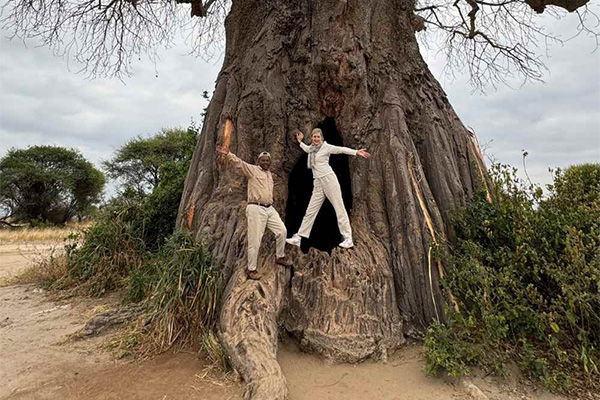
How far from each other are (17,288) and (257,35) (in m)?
5.56

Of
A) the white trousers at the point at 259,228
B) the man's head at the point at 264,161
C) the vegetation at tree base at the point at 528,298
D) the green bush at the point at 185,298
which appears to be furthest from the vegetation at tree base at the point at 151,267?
the vegetation at tree base at the point at 528,298

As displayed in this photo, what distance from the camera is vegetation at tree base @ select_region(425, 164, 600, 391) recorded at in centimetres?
305

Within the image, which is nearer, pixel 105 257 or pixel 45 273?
pixel 105 257

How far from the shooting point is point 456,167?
5.10 meters

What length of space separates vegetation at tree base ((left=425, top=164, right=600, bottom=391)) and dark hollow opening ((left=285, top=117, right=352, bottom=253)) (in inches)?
84.9

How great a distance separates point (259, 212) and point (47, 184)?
23243mm

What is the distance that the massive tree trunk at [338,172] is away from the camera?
11.9 feet

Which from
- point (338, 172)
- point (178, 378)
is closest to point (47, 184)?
point (338, 172)

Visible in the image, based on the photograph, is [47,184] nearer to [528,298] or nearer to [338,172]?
[338,172]

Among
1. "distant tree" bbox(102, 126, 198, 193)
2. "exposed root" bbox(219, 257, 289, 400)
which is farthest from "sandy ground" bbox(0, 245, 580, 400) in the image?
"distant tree" bbox(102, 126, 198, 193)

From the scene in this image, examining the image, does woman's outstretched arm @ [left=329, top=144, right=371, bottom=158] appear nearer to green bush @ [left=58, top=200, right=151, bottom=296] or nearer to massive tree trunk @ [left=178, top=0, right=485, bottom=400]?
massive tree trunk @ [left=178, top=0, right=485, bottom=400]

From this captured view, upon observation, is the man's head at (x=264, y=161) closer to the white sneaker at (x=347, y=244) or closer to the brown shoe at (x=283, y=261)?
the brown shoe at (x=283, y=261)

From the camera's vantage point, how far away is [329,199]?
14.7 feet

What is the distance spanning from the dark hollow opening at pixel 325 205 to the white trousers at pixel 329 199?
1.11 m
